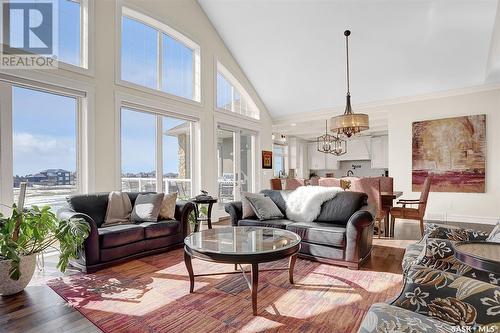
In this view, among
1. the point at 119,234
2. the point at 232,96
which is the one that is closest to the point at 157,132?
the point at 119,234

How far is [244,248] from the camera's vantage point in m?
2.37

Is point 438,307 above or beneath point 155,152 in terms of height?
beneath

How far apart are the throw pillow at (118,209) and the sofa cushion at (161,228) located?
350 millimetres

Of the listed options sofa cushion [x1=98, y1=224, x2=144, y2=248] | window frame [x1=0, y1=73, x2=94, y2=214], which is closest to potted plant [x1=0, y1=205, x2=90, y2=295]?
sofa cushion [x1=98, y1=224, x2=144, y2=248]

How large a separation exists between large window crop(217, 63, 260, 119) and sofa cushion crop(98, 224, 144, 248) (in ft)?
11.8

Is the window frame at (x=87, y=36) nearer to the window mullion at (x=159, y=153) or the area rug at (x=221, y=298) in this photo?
the window mullion at (x=159, y=153)

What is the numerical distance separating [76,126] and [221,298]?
332 centimetres

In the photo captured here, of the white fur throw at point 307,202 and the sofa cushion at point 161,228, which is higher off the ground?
the white fur throw at point 307,202

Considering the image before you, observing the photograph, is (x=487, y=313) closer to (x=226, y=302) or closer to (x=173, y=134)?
(x=226, y=302)

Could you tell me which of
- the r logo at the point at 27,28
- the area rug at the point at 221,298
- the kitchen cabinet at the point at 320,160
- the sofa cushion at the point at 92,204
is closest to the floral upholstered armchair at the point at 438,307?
the area rug at the point at 221,298

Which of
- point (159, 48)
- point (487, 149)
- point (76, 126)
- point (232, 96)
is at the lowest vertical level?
point (487, 149)

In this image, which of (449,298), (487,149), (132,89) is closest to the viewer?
(449,298)

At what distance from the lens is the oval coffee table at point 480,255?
137cm

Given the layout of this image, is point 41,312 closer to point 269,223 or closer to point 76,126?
point 269,223
